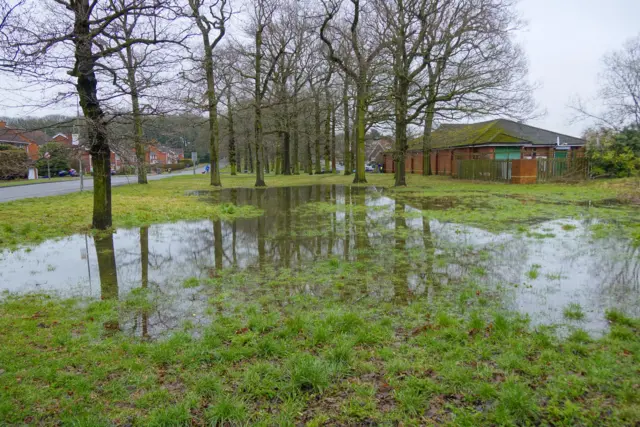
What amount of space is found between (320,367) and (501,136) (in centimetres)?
3149

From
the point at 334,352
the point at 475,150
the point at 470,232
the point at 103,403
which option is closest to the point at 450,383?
the point at 334,352

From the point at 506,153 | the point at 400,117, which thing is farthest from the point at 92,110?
the point at 506,153

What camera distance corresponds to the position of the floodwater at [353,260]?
5.66 meters

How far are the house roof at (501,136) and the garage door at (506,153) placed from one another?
0.74m

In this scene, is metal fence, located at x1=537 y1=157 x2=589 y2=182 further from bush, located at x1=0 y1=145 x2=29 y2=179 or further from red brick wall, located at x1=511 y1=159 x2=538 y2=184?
bush, located at x1=0 y1=145 x2=29 y2=179

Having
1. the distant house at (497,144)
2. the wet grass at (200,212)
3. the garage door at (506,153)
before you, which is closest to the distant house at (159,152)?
the wet grass at (200,212)

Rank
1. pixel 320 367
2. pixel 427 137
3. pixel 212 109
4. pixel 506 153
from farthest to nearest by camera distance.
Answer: pixel 427 137 < pixel 506 153 < pixel 212 109 < pixel 320 367

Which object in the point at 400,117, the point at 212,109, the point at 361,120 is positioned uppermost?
the point at 212,109

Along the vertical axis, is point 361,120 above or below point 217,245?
above

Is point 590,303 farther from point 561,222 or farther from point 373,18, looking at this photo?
point 373,18

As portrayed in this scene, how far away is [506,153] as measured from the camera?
104ft

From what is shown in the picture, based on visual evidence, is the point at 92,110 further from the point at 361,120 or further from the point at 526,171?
the point at 526,171

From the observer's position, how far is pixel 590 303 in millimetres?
5422

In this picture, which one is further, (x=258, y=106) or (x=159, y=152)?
(x=258, y=106)
